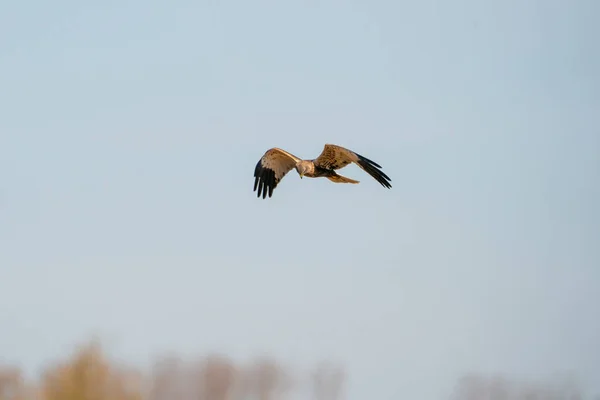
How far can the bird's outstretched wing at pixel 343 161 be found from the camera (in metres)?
21.5

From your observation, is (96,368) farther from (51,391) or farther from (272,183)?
(272,183)

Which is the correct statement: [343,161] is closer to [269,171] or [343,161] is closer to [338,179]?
[338,179]

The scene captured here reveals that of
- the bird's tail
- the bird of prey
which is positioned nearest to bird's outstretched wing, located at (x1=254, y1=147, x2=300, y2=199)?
the bird of prey

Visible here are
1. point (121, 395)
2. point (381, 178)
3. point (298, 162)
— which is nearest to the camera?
point (381, 178)

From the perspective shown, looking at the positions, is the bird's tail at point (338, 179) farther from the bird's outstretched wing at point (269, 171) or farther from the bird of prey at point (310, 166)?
the bird's outstretched wing at point (269, 171)

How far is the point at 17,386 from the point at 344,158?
39.0 feet

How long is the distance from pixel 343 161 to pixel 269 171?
1856mm

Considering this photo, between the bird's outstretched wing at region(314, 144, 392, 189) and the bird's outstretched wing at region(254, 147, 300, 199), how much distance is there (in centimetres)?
127

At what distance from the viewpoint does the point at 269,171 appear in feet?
78.3

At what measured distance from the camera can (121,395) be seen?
3002 cm

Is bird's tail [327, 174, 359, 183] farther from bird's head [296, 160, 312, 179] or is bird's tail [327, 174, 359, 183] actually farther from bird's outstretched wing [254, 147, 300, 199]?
bird's outstretched wing [254, 147, 300, 199]

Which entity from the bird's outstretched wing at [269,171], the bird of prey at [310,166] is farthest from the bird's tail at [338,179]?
the bird's outstretched wing at [269,171]

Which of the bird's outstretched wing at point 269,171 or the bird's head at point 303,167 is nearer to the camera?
the bird's head at point 303,167

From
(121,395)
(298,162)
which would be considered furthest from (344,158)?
(121,395)
